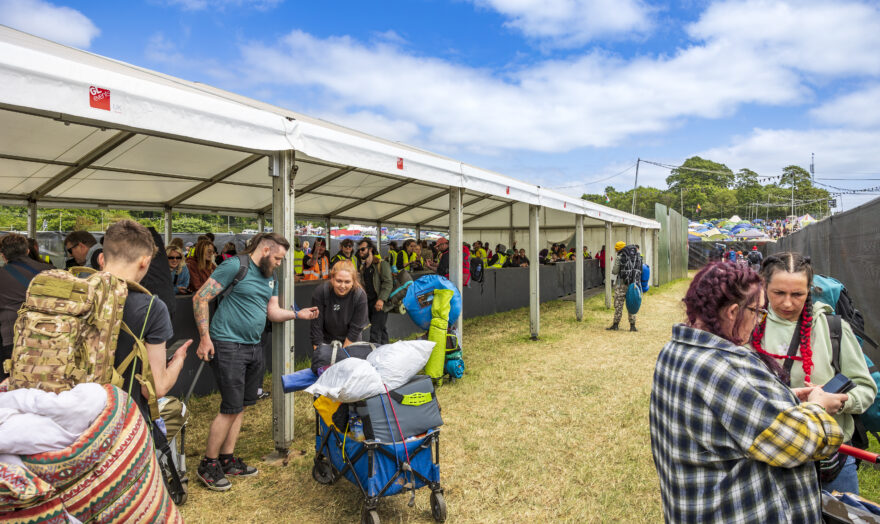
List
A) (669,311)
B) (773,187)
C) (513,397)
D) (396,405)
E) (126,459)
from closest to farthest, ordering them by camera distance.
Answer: (126,459), (396,405), (513,397), (669,311), (773,187)

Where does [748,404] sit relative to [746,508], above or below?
above

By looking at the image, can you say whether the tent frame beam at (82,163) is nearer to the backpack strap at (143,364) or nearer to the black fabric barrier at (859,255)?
the backpack strap at (143,364)

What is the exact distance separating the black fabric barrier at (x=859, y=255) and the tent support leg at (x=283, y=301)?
4825 mm

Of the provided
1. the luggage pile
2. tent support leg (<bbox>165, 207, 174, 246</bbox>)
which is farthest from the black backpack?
the luggage pile

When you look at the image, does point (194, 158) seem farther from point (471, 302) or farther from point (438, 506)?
point (471, 302)

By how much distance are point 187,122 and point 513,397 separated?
419 centimetres

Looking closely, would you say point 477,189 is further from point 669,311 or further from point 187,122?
point 669,311

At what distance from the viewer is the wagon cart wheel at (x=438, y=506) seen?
2992 millimetres

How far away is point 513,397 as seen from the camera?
5445mm

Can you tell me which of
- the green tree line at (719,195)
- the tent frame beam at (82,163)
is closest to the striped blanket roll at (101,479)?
the tent frame beam at (82,163)

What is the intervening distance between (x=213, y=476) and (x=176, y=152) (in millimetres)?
3857

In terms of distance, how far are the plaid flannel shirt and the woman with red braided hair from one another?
2.01ft

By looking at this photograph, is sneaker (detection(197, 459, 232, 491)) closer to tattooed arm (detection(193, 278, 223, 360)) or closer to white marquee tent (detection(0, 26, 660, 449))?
white marquee tent (detection(0, 26, 660, 449))

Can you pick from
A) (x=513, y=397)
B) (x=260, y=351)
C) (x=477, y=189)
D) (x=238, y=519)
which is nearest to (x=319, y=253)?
(x=477, y=189)
